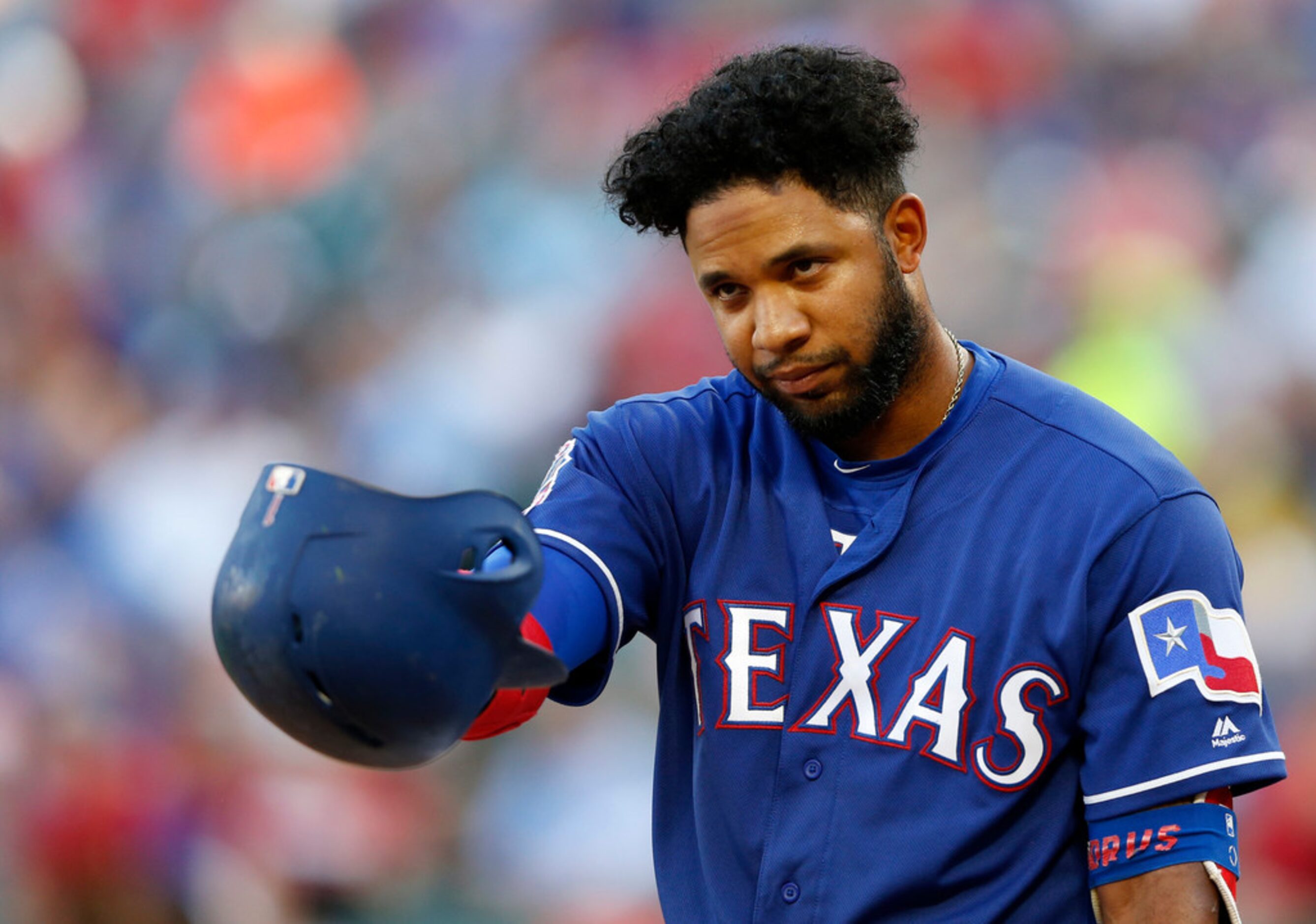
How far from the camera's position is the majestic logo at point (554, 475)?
6.34 ft

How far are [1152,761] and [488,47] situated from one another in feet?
16.2

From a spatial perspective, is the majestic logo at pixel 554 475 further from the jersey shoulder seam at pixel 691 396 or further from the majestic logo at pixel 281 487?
the majestic logo at pixel 281 487

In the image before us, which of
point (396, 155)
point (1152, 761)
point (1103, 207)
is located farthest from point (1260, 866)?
point (396, 155)

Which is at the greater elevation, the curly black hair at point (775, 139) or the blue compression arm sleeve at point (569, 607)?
the curly black hair at point (775, 139)

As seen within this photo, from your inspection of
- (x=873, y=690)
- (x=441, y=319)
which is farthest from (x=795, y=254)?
(x=441, y=319)

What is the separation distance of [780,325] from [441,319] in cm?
376

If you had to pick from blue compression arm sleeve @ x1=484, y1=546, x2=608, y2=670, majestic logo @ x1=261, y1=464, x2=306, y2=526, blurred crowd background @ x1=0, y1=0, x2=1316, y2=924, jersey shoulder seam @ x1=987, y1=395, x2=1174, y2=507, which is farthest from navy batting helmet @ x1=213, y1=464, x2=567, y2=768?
blurred crowd background @ x1=0, y1=0, x2=1316, y2=924

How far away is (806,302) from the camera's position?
184 centimetres

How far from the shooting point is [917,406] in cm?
195

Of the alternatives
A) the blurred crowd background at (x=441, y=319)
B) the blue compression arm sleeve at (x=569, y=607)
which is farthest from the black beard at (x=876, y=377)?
the blurred crowd background at (x=441, y=319)

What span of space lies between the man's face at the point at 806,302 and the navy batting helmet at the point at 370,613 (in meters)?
0.46

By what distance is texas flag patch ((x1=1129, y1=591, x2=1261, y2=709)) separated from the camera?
5.55 ft

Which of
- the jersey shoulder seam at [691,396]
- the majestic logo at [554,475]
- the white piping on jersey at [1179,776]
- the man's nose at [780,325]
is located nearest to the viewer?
the white piping on jersey at [1179,776]

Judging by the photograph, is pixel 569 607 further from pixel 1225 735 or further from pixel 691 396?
pixel 1225 735
